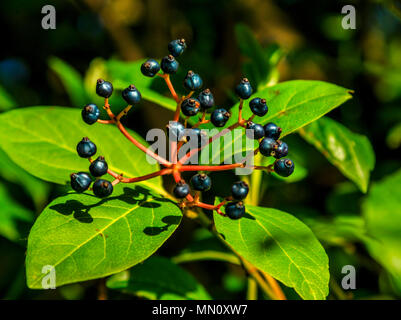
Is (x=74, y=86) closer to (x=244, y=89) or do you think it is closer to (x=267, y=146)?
(x=244, y=89)

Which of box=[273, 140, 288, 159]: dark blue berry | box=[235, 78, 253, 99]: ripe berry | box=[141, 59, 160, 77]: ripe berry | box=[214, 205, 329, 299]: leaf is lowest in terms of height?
box=[214, 205, 329, 299]: leaf

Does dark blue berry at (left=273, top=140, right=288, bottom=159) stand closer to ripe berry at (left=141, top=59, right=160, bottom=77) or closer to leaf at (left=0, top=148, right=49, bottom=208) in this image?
ripe berry at (left=141, top=59, right=160, bottom=77)

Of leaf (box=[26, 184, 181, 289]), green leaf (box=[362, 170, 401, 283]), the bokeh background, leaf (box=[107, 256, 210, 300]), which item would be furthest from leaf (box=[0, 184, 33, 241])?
green leaf (box=[362, 170, 401, 283])

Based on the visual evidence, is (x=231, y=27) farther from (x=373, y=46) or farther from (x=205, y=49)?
(x=373, y=46)

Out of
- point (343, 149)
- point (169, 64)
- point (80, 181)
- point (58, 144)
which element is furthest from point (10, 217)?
point (343, 149)
